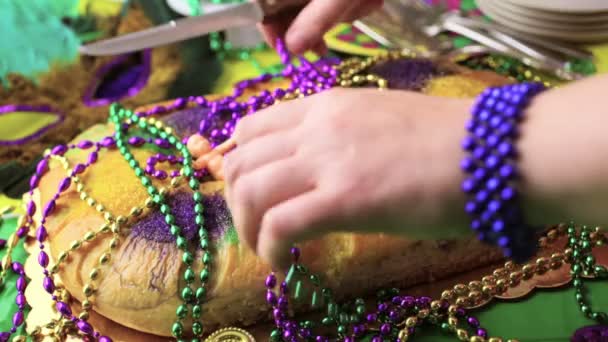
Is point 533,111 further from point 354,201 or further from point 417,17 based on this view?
point 417,17

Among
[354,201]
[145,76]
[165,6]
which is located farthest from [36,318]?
[165,6]

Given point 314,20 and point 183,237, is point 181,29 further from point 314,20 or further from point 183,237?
point 183,237

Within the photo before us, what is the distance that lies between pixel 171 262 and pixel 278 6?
1.30 feet

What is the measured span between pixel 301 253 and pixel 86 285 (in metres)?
0.25

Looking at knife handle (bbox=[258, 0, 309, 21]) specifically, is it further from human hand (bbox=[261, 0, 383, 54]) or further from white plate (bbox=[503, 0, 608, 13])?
white plate (bbox=[503, 0, 608, 13])

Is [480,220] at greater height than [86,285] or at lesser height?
greater

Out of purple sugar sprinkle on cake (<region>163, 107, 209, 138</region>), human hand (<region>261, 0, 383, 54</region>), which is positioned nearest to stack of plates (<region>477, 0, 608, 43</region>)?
human hand (<region>261, 0, 383, 54</region>)

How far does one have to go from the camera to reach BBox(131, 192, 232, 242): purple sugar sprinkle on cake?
70 centimetres

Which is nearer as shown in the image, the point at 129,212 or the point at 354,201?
the point at 354,201

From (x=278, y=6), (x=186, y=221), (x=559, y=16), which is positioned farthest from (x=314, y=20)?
(x=559, y=16)

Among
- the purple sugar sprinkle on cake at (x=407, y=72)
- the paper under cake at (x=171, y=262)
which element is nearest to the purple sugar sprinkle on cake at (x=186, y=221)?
the paper under cake at (x=171, y=262)

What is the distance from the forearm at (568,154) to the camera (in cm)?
41

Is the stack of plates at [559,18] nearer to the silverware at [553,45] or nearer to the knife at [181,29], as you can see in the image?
the silverware at [553,45]

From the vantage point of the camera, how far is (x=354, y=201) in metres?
0.44
